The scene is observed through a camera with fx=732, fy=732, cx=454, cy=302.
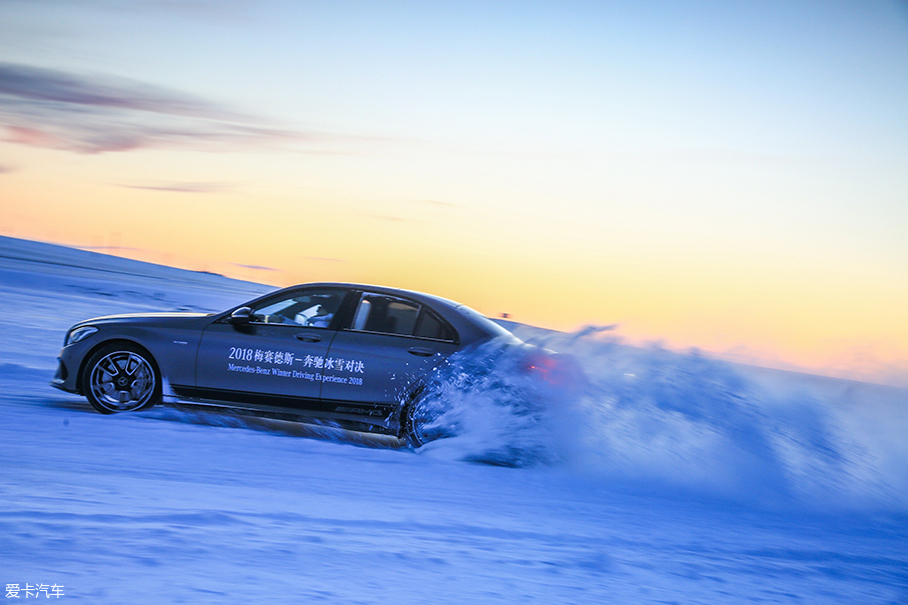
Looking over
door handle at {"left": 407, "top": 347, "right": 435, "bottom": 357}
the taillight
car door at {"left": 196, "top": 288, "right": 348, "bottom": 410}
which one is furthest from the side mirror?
the taillight

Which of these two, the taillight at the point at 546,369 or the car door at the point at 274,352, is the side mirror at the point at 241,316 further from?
the taillight at the point at 546,369

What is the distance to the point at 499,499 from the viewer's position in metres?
5.02

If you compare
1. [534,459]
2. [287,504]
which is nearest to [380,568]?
[287,504]

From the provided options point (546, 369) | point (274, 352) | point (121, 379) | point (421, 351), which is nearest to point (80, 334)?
point (121, 379)

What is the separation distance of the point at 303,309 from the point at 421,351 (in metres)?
1.25

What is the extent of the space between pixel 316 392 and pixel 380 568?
3.12 metres

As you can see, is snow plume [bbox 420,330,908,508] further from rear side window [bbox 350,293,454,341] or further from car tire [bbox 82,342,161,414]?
car tire [bbox 82,342,161,414]

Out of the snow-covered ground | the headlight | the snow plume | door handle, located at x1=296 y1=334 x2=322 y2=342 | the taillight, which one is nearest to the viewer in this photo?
the snow-covered ground

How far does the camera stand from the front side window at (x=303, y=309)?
6777 mm

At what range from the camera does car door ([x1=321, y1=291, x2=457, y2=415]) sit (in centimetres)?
635

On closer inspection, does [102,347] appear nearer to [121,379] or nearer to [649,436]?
[121,379]

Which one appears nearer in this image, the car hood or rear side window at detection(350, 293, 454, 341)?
rear side window at detection(350, 293, 454, 341)

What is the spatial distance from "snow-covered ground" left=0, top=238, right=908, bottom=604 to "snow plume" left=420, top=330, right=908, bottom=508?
2 centimetres

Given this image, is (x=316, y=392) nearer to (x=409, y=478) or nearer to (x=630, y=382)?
(x=409, y=478)
